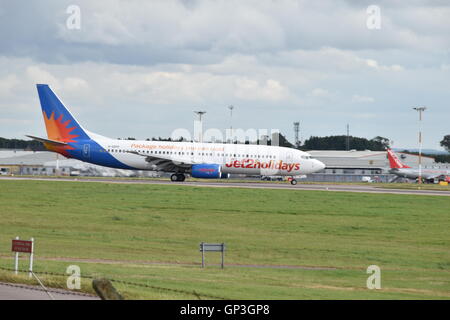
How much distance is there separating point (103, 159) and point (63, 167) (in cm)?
6182

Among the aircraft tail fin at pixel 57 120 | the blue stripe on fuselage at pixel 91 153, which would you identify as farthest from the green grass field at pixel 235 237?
the aircraft tail fin at pixel 57 120

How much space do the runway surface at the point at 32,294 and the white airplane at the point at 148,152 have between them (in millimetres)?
57961

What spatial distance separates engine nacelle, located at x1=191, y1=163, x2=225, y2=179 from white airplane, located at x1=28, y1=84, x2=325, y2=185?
856 mm

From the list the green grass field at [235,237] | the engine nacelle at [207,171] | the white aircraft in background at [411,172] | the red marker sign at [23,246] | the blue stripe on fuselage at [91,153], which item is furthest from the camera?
the white aircraft in background at [411,172]

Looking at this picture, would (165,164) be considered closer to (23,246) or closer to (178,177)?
(178,177)

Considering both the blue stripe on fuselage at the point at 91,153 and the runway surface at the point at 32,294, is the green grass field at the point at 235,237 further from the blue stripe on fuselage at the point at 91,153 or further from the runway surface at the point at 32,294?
the blue stripe on fuselage at the point at 91,153

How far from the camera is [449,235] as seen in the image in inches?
1969

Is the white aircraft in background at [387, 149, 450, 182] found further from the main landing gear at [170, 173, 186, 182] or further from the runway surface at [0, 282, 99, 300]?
the runway surface at [0, 282, 99, 300]

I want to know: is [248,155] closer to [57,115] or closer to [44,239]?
[57,115]

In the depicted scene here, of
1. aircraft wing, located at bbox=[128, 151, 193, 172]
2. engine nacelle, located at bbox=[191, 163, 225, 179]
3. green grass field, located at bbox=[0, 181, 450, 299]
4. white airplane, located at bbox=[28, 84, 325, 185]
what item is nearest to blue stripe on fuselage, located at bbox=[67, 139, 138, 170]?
white airplane, located at bbox=[28, 84, 325, 185]

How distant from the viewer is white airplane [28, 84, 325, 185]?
83.1 m

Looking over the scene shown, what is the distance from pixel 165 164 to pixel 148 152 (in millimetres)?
2058

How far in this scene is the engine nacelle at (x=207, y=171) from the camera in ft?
266

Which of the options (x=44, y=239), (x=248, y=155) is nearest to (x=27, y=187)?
(x=248, y=155)
